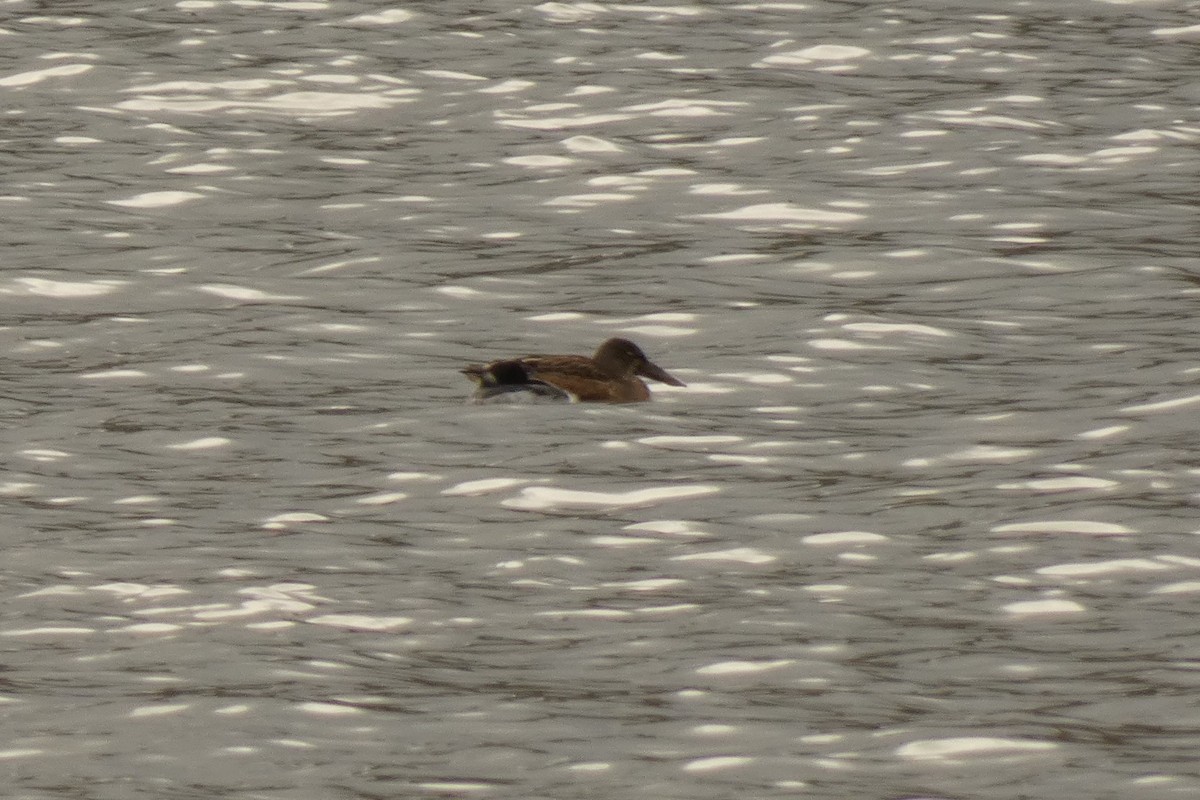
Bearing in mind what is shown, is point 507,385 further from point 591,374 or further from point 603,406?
point 603,406

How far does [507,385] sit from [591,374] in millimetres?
515

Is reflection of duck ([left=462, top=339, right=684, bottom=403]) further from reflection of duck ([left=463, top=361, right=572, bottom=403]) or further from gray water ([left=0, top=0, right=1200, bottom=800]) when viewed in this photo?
gray water ([left=0, top=0, right=1200, bottom=800])

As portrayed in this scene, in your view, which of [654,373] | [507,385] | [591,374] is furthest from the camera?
[654,373]

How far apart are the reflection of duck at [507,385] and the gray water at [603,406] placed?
12cm

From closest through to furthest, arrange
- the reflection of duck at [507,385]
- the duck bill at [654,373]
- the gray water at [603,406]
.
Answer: the gray water at [603,406] → the reflection of duck at [507,385] → the duck bill at [654,373]

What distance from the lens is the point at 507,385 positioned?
12.7m

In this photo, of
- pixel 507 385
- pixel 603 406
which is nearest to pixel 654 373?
pixel 603 406

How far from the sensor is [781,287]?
15.6 meters

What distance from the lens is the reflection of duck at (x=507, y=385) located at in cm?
1271

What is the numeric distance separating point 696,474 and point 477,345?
121 inches

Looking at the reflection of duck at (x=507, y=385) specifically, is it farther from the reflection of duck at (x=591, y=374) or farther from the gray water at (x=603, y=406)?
the gray water at (x=603, y=406)

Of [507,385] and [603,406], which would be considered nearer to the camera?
[507,385]

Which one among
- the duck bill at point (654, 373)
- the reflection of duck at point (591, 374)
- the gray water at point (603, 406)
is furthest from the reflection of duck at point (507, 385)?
the duck bill at point (654, 373)

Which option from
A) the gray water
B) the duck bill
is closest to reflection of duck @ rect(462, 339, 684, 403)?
the duck bill
